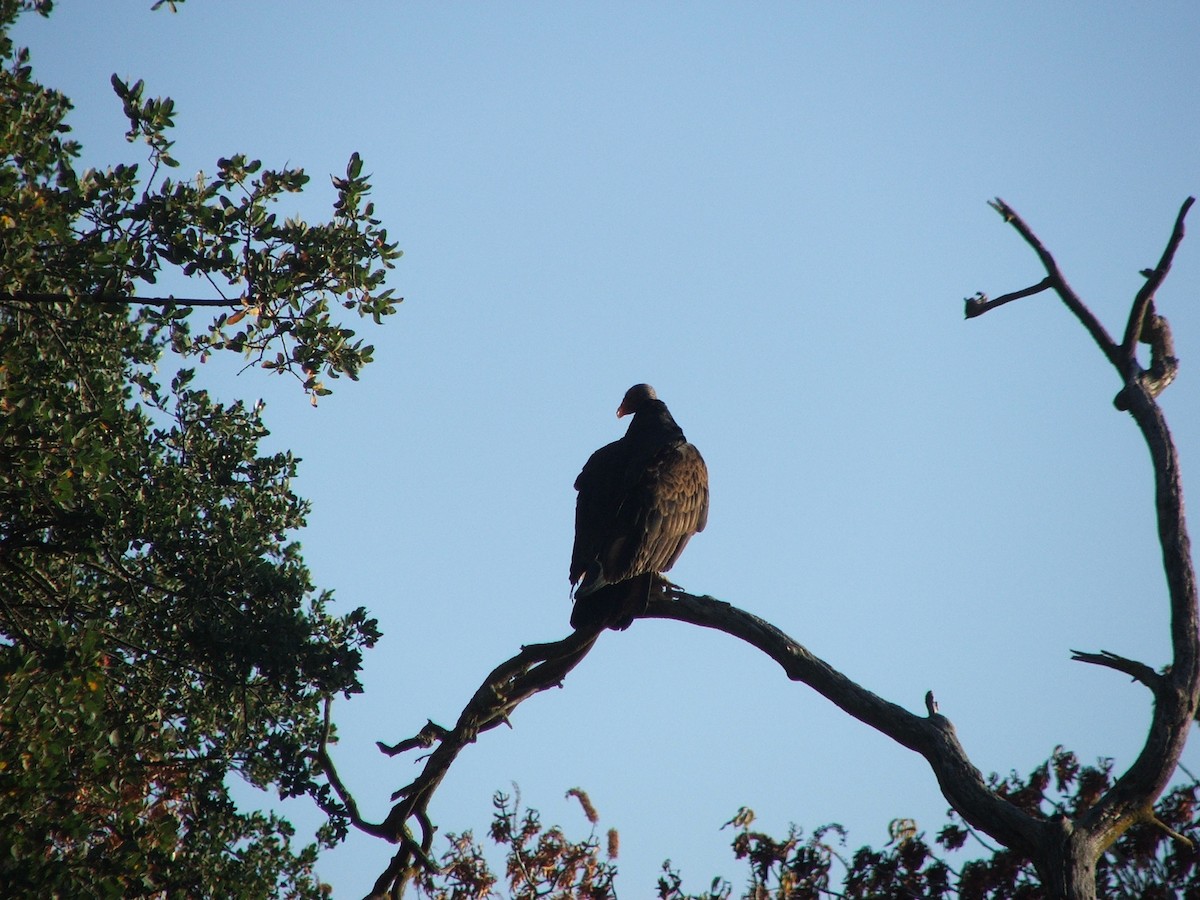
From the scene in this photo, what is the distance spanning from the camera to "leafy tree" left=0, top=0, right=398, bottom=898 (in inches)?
144

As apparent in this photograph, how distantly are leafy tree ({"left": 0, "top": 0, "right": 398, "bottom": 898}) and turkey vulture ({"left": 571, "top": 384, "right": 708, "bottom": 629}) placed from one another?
3.62ft

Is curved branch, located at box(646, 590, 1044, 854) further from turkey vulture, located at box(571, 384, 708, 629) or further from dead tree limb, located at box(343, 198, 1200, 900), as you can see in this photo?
turkey vulture, located at box(571, 384, 708, 629)

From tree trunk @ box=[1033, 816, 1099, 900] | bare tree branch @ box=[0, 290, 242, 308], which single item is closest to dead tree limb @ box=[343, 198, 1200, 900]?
tree trunk @ box=[1033, 816, 1099, 900]

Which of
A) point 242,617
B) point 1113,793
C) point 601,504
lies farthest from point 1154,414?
point 242,617

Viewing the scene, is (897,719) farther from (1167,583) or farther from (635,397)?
(635,397)

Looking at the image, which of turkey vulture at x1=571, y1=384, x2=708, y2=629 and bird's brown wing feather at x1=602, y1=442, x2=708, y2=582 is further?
bird's brown wing feather at x1=602, y1=442, x2=708, y2=582

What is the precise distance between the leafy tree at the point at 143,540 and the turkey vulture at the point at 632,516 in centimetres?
110

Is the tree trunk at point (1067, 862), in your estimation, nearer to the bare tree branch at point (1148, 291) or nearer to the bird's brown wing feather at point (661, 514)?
the bare tree branch at point (1148, 291)

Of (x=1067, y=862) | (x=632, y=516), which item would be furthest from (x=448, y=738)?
(x=1067, y=862)

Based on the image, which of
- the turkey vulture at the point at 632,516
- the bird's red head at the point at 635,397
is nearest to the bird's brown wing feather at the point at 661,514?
the turkey vulture at the point at 632,516

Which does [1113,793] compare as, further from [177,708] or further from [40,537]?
[40,537]

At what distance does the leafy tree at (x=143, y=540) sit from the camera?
3.65 m

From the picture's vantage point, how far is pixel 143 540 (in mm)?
4758

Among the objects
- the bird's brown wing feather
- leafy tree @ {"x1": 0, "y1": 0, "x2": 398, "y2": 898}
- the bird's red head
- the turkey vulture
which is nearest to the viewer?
leafy tree @ {"x1": 0, "y1": 0, "x2": 398, "y2": 898}
